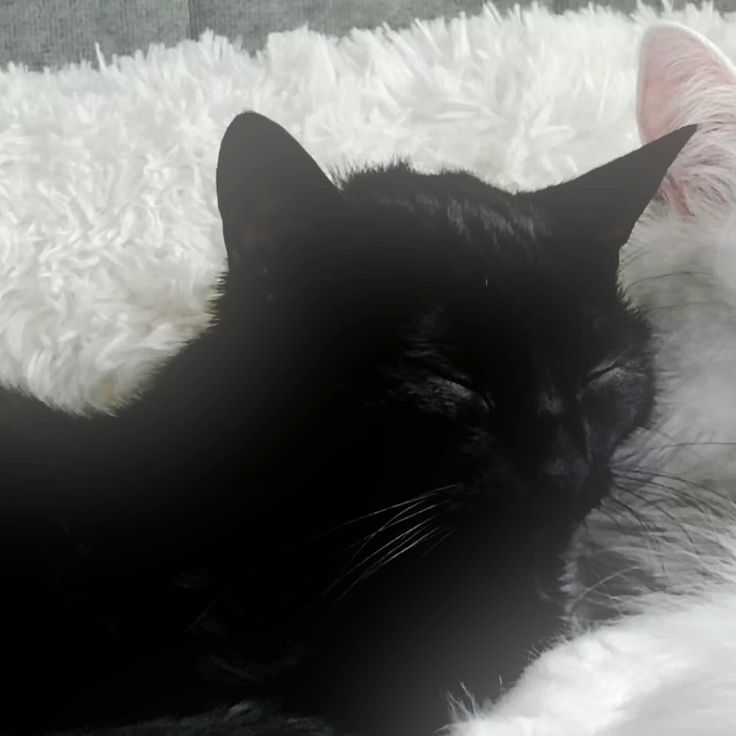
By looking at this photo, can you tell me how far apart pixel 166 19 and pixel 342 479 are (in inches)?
33.5

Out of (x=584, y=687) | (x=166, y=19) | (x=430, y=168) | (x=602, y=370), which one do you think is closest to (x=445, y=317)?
(x=602, y=370)

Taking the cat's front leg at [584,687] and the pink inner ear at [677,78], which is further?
the pink inner ear at [677,78]

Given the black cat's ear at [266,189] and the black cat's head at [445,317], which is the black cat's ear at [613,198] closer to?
the black cat's head at [445,317]

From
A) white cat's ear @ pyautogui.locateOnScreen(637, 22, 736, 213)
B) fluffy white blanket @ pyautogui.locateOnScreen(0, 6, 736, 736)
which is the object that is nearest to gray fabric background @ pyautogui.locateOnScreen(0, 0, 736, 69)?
fluffy white blanket @ pyautogui.locateOnScreen(0, 6, 736, 736)

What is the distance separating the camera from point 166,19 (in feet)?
4.16

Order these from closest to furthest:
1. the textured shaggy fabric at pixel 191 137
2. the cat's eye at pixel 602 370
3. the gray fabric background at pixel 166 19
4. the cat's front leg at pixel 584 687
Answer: the cat's front leg at pixel 584 687
the cat's eye at pixel 602 370
the textured shaggy fabric at pixel 191 137
the gray fabric background at pixel 166 19

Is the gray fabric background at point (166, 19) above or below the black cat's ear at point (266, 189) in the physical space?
above

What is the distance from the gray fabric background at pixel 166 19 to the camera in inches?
48.3

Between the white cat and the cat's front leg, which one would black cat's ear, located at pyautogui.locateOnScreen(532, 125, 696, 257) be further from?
the cat's front leg

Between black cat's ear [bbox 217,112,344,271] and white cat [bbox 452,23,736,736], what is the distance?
0.28m

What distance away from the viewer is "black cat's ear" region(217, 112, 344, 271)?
1.96 ft

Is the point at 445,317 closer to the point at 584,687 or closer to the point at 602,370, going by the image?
the point at 602,370

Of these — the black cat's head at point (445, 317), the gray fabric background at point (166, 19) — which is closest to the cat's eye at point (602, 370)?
the black cat's head at point (445, 317)

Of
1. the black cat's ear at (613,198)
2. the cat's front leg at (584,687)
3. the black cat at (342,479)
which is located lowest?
the cat's front leg at (584,687)
